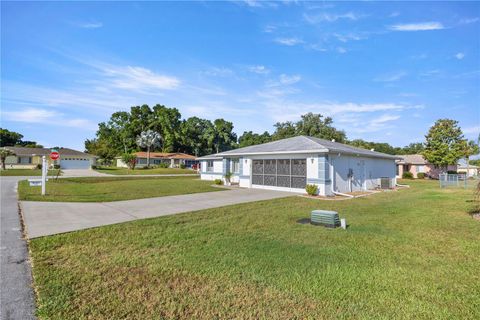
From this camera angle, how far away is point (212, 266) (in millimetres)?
4461

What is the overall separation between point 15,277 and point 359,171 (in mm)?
18843

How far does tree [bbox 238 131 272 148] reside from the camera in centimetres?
6574

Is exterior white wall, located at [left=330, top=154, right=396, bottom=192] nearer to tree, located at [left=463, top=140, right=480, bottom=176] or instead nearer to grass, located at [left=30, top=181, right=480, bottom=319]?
grass, located at [left=30, top=181, right=480, bottom=319]

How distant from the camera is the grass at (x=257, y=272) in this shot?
3186 millimetres

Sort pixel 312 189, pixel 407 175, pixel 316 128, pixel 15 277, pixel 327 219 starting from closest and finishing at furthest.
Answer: pixel 15 277 < pixel 327 219 < pixel 312 189 < pixel 407 175 < pixel 316 128

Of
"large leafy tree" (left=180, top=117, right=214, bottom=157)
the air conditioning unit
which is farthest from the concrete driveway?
"large leafy tree" (left=180, top=117, right=214, bottom=157)

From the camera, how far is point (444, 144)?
32500 mm

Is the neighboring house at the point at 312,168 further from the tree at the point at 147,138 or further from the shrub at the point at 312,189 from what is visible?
the tree at the point at 147,138

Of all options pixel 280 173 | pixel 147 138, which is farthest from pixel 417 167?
pixel 147 138

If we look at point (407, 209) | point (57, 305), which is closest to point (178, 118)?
point (407, 209)

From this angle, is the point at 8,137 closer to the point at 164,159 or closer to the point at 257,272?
the point at 164,159

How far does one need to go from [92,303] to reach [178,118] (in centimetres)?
6074

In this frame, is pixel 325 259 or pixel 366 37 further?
pixel 366 37

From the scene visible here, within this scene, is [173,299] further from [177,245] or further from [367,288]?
[367,288]
